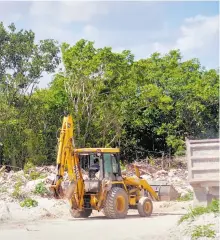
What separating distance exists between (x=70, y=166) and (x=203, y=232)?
6.40 m

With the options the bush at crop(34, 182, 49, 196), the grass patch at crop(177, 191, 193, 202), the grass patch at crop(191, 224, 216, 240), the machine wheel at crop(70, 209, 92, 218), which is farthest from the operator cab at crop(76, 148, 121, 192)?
the grass patch at crop(191, 224, 216, 240)

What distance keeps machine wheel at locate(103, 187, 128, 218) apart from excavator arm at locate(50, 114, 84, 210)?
0.80 metres

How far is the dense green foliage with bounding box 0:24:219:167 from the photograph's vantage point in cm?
2950

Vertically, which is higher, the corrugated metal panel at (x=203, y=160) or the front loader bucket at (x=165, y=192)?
the corrugated metal panel at (x=203, y=160)

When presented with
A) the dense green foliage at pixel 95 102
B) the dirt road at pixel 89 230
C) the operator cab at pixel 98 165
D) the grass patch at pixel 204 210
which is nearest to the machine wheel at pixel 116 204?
the operator cab at pixel 98 165

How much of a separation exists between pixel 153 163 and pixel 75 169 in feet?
46.5

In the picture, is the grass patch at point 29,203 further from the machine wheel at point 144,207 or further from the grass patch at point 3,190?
the machine wheel at point 144,207

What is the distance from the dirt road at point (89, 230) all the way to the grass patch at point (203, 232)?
94cm

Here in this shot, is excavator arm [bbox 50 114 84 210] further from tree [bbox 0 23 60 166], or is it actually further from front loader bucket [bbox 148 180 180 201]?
tree [bbox 0 23 60 166]

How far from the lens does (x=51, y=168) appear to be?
2523 cm

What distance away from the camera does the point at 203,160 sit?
10.8 meters

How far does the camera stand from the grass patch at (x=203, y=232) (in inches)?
330

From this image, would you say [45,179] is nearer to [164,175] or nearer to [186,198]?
[186,198]

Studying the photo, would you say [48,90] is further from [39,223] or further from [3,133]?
[39,223]
